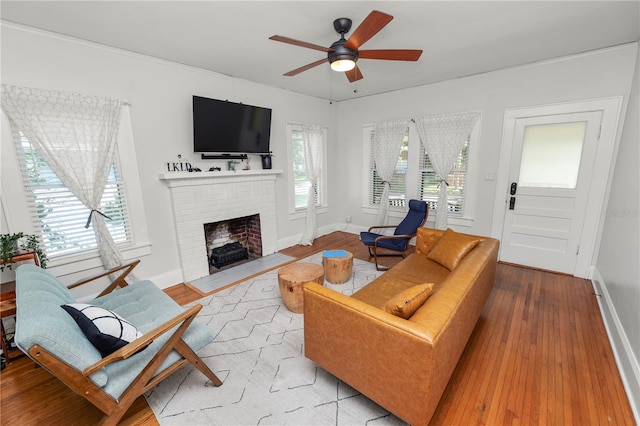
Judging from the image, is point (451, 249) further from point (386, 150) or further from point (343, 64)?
point (386, 150)

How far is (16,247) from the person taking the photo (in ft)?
7.16

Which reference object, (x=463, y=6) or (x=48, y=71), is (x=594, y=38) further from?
(x=48, y=71)

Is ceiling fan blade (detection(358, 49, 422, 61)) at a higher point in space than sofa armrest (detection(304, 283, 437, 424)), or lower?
higher

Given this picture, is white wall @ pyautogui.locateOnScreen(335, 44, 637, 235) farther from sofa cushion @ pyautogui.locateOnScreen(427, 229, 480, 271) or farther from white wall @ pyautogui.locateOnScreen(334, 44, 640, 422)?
sofa cushion @ pyautogui.locateOnScreen(427, 229, 480, 271)

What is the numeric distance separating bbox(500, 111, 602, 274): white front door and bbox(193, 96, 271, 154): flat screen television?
3568 millimetres

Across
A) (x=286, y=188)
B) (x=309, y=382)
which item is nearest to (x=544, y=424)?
(x=309, y=382)

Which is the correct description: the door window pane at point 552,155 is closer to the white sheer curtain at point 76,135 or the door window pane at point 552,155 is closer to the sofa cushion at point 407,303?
the sofa cushion at point 407,303

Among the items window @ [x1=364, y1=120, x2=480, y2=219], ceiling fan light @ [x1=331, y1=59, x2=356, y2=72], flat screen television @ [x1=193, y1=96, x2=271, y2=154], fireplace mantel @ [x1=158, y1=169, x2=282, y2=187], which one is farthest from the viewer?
window @ [x1=364, y1=120, x2=480, y2=219]

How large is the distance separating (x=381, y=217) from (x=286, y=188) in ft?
6.05

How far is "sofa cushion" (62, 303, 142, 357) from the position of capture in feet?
4.47

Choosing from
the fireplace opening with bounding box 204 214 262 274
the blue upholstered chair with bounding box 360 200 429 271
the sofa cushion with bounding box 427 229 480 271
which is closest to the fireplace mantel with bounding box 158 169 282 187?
the fireplace opening with bounding box 204 214 262 274

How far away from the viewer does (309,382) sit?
6.02ft

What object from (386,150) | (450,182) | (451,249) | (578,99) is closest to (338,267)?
(451,249)

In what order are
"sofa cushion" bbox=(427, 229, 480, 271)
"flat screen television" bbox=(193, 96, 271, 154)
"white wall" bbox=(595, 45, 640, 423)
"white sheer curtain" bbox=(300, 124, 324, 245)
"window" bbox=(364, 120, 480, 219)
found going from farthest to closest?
1. "white sheer curtain" bbox=(300, 124, 324, 245)
2. "window" bbox=(364, 120, 480, 219)
3. "flat screen television" bbox=(193, 96, 271, 154)
4. "sofa cushion" bbox=(427, 229, 480, 271)
5. "white wall" bbox=(595, 45, 640, 423)
